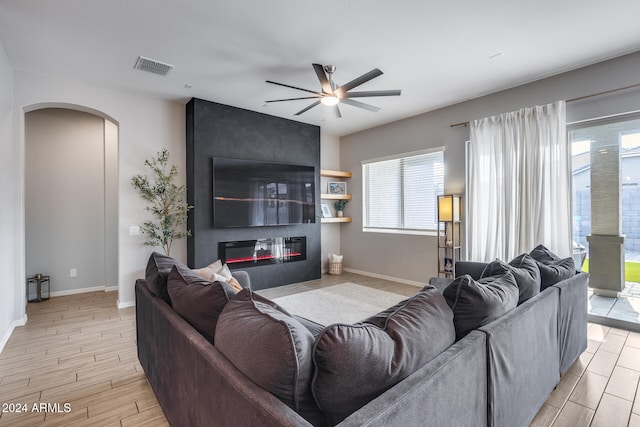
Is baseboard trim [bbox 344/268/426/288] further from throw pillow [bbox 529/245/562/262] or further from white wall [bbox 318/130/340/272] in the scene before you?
throw pillow [bbox 529/245/562/262]

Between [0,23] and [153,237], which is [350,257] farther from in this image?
[0,23]

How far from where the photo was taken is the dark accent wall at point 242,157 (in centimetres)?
441

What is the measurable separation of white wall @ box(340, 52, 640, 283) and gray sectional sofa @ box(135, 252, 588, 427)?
249cm

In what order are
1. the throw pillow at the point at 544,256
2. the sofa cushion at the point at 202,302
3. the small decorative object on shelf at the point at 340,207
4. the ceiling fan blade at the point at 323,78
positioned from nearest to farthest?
the sofa cushion at the point at 202,302 < the throw pillow at the point at 544,256 < the ceiling fan blade at the point at 323,78 < the small decorative object on shelf at the point at 340,207

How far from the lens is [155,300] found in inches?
74.3

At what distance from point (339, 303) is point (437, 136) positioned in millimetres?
2995

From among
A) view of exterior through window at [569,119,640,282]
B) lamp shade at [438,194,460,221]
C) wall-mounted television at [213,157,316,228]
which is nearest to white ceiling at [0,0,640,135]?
view of exterior through window at [569,119,640,282]

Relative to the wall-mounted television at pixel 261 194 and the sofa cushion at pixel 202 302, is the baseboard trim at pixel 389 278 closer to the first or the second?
the wall-mounted television at pixel 261 194

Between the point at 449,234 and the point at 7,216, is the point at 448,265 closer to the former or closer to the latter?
the point at 449,234

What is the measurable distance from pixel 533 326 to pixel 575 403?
81 centimetres

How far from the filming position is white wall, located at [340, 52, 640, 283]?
3.32m

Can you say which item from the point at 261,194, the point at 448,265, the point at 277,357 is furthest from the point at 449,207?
the point at 277,357

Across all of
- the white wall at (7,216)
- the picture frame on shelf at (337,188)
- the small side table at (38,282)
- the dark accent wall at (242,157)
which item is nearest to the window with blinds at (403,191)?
the picture frame on shelf at (337,188)

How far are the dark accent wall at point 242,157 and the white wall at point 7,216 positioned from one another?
Answer: 1824 millimetres
